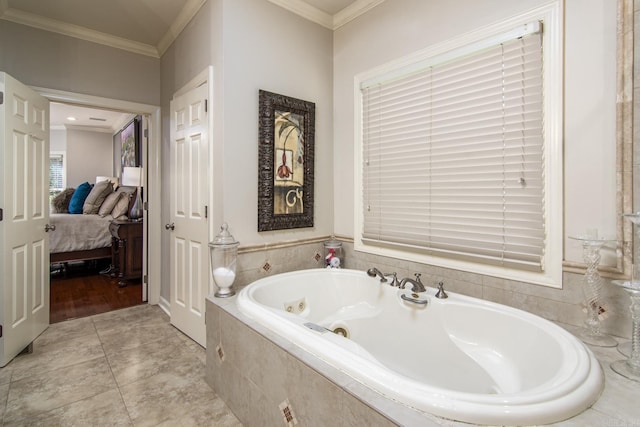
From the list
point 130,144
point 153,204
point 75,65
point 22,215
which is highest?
point 75,65

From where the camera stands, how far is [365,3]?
2350 millimetres

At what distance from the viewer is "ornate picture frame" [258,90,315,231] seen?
7.30ft

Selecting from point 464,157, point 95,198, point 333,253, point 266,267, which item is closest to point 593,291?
point 464,157

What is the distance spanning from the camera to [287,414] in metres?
1.24

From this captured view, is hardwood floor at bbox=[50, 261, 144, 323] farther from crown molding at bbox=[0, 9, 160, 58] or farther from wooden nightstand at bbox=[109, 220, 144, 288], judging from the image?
crown molding at bbox=[0, 9, 160, 58]

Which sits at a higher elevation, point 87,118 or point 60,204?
point 87,118

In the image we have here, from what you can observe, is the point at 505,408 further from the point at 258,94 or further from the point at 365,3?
the point at 365,3

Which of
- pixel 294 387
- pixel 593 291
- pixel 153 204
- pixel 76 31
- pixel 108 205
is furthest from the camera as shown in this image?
pixel 108 205

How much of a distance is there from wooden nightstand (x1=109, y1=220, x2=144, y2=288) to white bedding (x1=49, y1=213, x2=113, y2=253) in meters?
0.64

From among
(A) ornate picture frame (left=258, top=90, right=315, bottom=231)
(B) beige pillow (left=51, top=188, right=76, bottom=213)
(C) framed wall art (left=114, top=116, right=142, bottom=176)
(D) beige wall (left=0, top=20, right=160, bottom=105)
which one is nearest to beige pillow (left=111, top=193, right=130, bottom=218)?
(C) framed wall art (left=114, top=116, right=142, bottom=176)

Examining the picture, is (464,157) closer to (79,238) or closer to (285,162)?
(285,162)

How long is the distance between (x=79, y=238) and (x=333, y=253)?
13.1ft

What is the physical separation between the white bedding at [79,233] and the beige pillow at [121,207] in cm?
13

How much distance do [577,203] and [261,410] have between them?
176 cm
